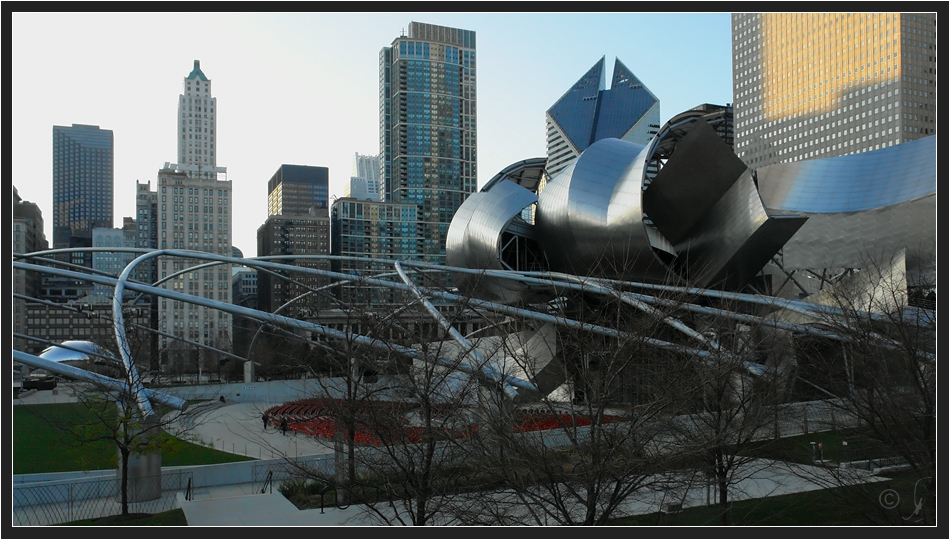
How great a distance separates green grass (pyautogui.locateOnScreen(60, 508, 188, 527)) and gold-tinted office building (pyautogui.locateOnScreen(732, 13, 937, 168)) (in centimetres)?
8231

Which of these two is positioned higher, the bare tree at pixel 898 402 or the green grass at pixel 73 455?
the bare tree at pixel 898 402

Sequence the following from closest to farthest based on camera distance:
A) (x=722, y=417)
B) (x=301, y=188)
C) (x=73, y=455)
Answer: (x=722, y=417), (x=73, y=455), (x=301, y=188)

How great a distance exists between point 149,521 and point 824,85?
104863mm

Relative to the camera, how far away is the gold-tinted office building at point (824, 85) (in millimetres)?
86625

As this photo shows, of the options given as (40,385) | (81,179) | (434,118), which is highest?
(434,118)

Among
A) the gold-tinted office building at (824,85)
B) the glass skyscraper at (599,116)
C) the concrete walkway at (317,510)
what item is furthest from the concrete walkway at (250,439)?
the glass skyscraper at (599,116)

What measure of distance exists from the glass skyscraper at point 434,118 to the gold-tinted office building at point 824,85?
4644 centimetres

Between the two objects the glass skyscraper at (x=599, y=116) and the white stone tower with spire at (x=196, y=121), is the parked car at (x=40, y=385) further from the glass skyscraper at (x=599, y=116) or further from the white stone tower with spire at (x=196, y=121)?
A: the glass skyscraper at (x=599, y=116)

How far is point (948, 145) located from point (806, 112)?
10787 cm

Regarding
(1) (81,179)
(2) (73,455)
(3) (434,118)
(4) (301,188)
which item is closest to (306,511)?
(2) (73,455)

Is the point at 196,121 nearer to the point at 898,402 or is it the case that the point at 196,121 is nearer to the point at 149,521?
the point at 149,521

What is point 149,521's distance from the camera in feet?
37.5

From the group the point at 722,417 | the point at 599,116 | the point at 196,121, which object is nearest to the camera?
the point at 722,417

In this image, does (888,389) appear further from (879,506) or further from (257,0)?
(257,0)
